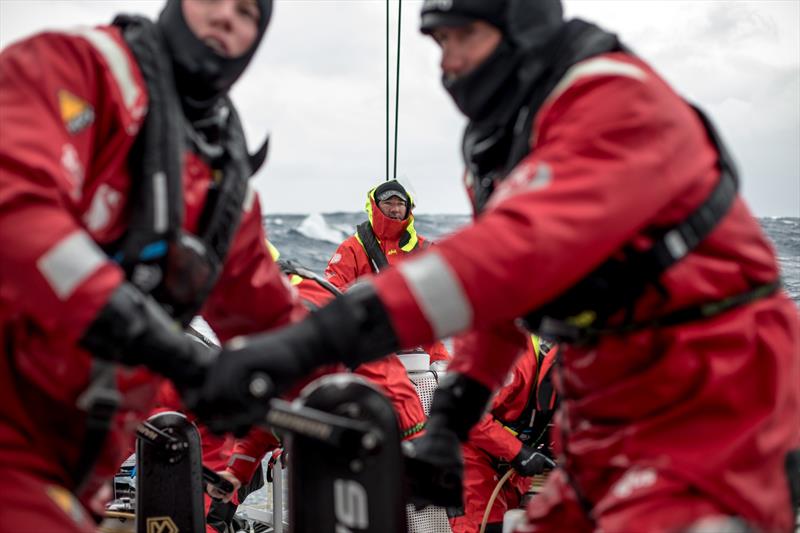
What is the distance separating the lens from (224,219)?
2.35m

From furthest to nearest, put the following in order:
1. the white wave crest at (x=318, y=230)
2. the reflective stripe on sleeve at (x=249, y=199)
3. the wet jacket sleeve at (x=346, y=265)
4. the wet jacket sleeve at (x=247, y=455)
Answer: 1. the white wave crest at (x=318, y=230)
2. the wet jacket sleeve at (x=346, y=265)
3. the wet jacket sleeve at (x=247, y=455)
4. the reflective stripe on sleeve at (x=249, y=199)

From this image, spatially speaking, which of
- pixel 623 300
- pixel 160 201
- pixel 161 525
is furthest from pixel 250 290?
pixel 161 525

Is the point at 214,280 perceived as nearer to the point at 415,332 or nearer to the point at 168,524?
the point at 415,332

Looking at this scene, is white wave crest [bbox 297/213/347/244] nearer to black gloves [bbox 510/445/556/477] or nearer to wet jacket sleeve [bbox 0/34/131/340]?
black gloves [bbox 510/445/556/477]

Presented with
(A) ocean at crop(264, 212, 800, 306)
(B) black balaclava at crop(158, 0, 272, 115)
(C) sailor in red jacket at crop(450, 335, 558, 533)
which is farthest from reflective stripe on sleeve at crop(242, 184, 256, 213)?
(A) ocean at crop(264, 212, 800, 306)

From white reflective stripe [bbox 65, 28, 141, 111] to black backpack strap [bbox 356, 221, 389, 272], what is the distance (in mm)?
5893

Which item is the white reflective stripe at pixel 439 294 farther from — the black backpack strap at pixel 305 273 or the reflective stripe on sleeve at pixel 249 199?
the black backpack strap at pixel 305 273

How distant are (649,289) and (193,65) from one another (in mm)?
1233

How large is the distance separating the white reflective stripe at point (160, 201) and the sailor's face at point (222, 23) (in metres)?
0.47

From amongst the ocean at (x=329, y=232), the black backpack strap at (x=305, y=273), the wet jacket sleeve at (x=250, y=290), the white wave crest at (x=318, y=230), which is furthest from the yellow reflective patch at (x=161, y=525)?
the white wave crest at (x=318, y=230)

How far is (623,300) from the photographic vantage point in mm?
2039

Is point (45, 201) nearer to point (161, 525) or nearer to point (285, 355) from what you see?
point (285, 355)

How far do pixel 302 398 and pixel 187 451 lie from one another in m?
1.56

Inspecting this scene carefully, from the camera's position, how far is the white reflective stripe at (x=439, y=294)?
1.86 metres
